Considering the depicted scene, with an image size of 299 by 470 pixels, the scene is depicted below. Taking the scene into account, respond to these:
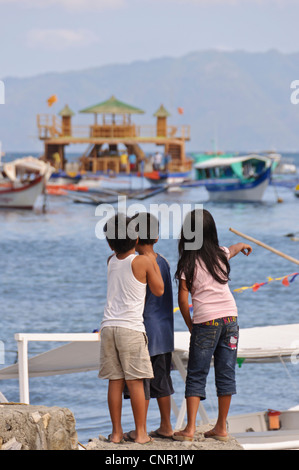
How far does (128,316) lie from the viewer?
474 cm

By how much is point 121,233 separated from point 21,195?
48934mm

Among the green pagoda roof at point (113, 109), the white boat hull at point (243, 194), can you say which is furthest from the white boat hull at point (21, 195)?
the green pagoda roof at point (113, 109)

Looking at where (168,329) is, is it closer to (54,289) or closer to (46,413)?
(46,413)

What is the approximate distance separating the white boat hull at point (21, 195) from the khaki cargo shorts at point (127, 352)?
1809 inches

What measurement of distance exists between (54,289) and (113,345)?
2081 cm

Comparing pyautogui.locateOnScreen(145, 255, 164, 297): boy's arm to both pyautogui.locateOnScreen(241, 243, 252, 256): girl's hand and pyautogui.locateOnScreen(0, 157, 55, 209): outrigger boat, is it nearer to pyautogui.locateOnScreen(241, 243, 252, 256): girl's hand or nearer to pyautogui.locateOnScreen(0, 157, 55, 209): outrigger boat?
pyautogui.locateOnScreen(241, 243, 252, 256): girl's hand

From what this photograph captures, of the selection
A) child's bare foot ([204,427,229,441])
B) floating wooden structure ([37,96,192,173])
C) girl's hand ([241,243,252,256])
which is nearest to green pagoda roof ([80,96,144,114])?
floating wooden structure ([37,96,192,173])

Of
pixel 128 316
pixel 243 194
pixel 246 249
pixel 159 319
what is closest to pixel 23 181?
pixel 243 194

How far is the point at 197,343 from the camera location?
4.82m

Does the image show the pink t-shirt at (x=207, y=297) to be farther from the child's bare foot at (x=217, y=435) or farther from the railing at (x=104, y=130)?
the railing at (x=104, y=130)

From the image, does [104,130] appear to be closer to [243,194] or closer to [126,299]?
[243,194]

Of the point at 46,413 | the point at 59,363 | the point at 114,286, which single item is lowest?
the point at 59,363

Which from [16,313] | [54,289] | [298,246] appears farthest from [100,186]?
[16,313]

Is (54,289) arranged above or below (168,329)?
below
